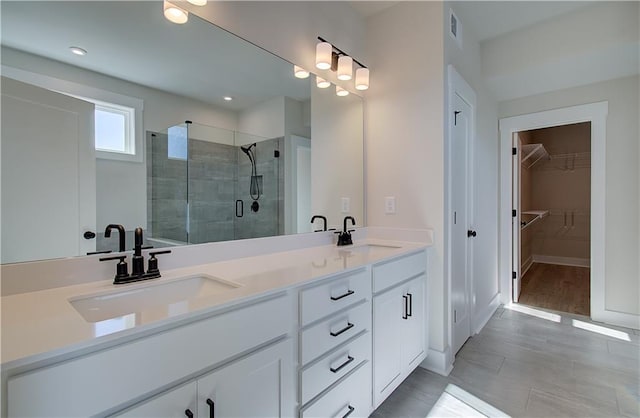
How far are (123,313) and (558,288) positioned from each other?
16.0 feet

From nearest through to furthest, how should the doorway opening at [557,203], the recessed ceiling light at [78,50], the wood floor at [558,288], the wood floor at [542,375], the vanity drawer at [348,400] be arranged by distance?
the recessed ceiling light at [78,50]
the vanity drawer at [348,400]
the wood floor at [542,375]
the wood floor at [558,288]
the doorway opening at [557,203]

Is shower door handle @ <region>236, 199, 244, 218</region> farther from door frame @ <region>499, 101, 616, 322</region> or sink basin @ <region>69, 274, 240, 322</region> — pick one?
door frame @ <region>499, 101, 616, 322</region>

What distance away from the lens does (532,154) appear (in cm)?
440

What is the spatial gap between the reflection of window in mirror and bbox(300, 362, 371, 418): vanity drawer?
1236 mm

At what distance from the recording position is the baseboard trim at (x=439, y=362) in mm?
1982

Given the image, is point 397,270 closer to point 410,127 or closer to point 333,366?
point 333,366

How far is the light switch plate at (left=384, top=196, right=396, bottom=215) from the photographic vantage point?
2.22 meters

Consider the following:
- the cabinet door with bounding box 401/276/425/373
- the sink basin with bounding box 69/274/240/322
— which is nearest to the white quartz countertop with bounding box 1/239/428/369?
the sink basin with bounding box 69/274/240/322

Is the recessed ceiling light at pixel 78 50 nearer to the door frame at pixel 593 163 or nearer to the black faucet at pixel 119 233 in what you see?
the black faucet at pixel 119 233

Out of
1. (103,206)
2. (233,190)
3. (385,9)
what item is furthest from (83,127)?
(385,9)

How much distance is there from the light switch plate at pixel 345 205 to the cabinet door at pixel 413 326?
723 millimetres

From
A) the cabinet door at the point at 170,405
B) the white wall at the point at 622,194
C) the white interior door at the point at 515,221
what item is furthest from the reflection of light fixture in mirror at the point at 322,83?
the white wall at the point at 622,194

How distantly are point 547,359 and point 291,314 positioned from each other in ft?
7.37

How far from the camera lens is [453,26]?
2.17 metres
